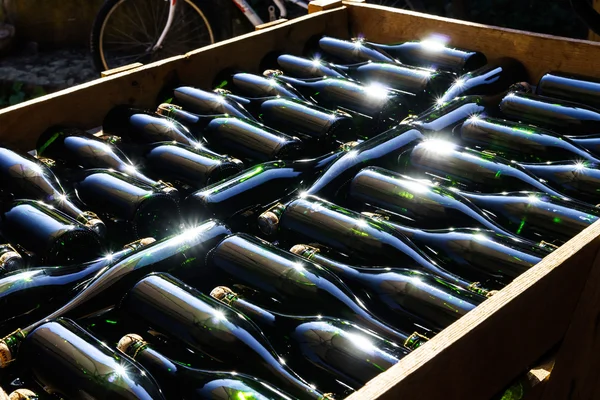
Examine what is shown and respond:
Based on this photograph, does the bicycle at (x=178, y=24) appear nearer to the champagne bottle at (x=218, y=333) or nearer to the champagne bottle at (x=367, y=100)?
the champagne bottle at (x=367, y=100)

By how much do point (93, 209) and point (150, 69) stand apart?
497 millimetres

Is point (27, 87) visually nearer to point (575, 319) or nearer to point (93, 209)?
point (93, 209)

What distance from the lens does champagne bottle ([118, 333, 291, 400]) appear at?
770 millimetres

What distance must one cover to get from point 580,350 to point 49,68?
3.63 meters

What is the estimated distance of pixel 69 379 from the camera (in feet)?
2.57

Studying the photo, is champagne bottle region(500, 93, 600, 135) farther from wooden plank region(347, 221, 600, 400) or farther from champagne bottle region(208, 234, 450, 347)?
champagne bottle region(208, 234, 450, 347)

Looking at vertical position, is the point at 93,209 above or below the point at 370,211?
below

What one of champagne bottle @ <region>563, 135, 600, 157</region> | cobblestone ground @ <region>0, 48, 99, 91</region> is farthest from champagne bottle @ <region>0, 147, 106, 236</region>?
cobblestone ground @ <region>0, 48, 99, 91</region>

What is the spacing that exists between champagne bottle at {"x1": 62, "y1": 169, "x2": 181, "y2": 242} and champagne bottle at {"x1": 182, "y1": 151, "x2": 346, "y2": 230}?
4cm

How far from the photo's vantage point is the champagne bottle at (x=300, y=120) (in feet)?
4.30

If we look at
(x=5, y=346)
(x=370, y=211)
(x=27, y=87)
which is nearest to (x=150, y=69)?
(x=370, y=211)

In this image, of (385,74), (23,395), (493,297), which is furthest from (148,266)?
(385,74)

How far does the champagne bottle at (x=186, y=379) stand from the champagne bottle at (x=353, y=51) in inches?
40.4

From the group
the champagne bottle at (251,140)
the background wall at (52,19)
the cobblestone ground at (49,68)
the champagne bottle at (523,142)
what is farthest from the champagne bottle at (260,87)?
the background wall at (52,19)
